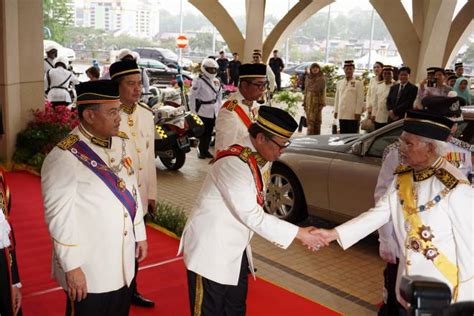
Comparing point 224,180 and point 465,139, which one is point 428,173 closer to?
point 224,180

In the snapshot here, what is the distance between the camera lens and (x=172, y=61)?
106ft

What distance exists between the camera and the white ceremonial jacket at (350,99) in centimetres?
1138

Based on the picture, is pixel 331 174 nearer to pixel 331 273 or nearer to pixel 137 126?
pixel 331 273

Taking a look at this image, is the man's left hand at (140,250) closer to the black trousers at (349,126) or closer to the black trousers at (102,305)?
the black trousers at (102,305)

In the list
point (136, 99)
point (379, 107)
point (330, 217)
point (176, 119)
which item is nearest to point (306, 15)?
point (379, 107)

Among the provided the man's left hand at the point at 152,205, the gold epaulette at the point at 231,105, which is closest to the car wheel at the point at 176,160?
the gold epaulette at the point at 231,105

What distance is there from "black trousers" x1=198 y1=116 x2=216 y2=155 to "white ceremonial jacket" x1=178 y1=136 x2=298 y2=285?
24.2ft

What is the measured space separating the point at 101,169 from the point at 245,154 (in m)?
0.77

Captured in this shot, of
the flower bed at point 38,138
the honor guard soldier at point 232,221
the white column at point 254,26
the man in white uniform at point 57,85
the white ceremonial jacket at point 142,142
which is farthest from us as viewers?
the white column at point 254,26

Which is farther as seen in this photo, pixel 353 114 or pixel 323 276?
pixel 353 114

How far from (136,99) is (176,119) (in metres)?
5.62

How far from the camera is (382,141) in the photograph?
6.04 meters

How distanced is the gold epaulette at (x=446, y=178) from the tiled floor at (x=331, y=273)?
7.15 ft

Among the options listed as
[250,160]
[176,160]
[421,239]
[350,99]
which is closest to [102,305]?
[250,160]
